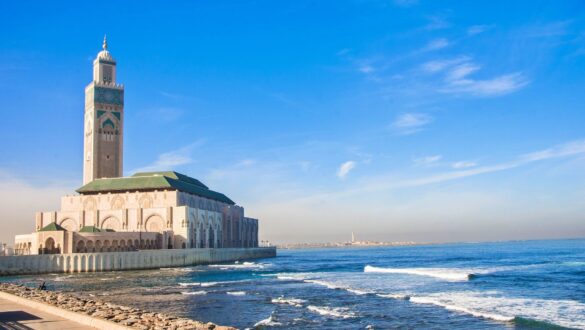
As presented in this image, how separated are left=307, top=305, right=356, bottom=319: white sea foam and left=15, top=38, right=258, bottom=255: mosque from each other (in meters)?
48.0

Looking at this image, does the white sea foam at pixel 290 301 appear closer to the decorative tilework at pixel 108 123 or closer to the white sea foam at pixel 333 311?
the white sea foam at pixel 333 311

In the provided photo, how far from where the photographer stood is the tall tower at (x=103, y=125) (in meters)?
101

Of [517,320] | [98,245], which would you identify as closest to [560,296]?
[517,320]

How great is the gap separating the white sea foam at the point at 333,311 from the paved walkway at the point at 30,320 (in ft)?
42.1

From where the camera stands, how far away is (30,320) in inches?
722

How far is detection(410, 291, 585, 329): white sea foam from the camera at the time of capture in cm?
2566

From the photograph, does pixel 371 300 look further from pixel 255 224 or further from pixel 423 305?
pixel 255 224

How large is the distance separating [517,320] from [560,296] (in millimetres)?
12373

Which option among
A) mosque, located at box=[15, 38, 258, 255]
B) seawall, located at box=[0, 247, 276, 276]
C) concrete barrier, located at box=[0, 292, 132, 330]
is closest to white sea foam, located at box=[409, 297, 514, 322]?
concrete barrier, located at box=[0, 292, 132, 330]

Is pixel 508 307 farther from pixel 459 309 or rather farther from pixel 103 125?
pixel 103 125

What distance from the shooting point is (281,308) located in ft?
97.6

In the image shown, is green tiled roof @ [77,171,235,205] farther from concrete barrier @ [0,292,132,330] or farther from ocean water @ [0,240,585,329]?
concrete barrier @ [0,292,132,330]

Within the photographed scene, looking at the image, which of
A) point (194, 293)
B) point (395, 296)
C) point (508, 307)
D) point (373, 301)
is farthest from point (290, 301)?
point (508, 307)

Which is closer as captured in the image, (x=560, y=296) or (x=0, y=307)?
(x=0, y=307)
